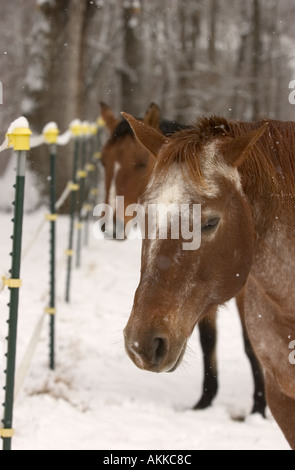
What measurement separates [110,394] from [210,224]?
10.2ft

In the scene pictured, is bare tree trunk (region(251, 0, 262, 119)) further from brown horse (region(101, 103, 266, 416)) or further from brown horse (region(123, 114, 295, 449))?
brown horse (region(123, 114, 295, 449))

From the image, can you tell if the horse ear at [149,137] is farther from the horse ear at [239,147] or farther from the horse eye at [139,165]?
the horse eye at [139,165]

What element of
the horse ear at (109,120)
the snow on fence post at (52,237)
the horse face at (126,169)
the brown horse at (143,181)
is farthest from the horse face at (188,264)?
the horse ear at (109,120)

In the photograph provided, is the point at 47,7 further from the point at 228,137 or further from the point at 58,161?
the point at 228,137

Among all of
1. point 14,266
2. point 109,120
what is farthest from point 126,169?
point 14,266

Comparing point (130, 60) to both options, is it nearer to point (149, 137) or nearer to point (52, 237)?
point (52, 237)
